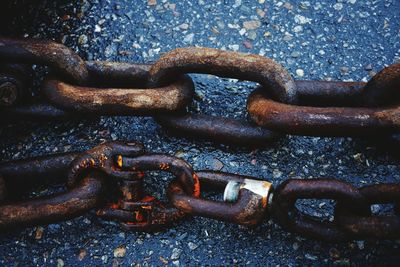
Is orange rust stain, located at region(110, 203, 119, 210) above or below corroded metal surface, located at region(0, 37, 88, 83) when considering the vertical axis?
below

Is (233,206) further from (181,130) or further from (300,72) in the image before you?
(300,72)

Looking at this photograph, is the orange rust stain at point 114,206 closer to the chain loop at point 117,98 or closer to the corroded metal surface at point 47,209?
the corroded metal surface at point 47,209

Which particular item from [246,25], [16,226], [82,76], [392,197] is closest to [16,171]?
[16,226]

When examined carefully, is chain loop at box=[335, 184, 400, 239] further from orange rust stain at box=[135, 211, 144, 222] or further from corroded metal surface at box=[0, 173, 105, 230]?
corroded metal surface at box=[0, 173, 105, 230]

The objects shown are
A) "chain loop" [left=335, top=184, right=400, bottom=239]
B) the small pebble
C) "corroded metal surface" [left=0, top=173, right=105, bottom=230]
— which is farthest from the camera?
the small pebble

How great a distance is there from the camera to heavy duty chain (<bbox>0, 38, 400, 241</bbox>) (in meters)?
1.31

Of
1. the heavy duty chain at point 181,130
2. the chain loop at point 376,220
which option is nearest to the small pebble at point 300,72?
the heavy duty chain at point 181,130

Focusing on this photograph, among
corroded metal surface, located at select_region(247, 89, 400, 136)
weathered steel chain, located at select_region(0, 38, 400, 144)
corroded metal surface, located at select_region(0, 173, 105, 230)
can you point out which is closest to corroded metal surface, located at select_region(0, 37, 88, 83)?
weathered steel chain, located at select_region(0, 38, 400, 144)

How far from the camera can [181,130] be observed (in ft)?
5.00

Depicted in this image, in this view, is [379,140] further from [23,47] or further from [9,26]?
[9,26]

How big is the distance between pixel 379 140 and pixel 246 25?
A: 665 millimetres

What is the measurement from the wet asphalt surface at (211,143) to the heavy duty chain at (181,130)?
11 centimetres

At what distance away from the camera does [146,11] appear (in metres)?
1.87

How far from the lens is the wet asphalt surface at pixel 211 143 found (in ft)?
4.92
